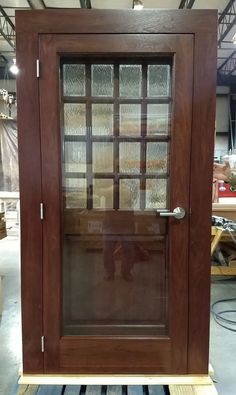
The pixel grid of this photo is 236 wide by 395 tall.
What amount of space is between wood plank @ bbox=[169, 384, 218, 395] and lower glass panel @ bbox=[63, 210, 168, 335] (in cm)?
30

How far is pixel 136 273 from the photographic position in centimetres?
197

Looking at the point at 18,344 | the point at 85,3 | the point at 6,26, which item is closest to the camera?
the point at 18,344

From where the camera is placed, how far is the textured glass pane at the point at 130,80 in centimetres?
184

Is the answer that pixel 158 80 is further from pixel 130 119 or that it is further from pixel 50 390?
pixel 50 390

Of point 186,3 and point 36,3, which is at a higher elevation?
point 36,3

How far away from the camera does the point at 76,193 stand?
6.26 feet

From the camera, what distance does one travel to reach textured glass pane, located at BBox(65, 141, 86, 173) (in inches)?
74.0

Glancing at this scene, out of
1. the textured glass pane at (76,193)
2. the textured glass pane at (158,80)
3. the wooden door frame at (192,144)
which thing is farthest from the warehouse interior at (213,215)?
the textured glass pane at (76,193)

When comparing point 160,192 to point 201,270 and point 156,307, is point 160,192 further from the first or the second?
point 156,307

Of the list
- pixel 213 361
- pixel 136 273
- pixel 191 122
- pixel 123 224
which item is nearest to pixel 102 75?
pixel 191 122

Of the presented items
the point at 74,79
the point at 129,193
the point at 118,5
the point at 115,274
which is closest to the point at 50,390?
the point at 115,274

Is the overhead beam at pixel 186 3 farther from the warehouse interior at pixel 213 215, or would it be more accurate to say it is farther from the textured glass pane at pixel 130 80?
the textured glass pane at pixel 130 80

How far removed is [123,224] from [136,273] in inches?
12.7

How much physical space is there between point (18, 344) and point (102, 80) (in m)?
2.05
